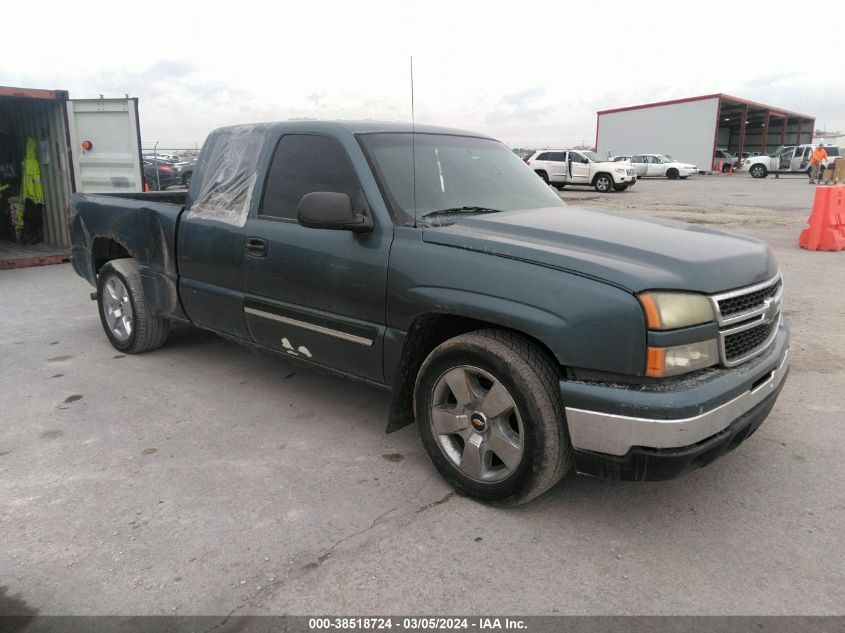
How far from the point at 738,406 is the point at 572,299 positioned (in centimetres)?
84

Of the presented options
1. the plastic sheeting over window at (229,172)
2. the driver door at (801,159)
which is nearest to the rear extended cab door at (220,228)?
the plastic sheeting over window at (229,172)

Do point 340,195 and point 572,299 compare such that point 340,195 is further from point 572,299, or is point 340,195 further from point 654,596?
point 654,596

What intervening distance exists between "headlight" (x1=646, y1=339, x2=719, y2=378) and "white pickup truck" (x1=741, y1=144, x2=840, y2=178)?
41.4 metres

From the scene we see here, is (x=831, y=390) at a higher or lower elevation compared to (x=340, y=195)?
lower

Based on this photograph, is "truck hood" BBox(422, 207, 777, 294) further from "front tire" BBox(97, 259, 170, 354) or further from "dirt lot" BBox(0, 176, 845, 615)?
"front tire" BBox(97, 259, 170, 354)

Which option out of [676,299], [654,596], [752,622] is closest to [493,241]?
[676,299]

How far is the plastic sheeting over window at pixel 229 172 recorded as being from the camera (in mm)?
4008

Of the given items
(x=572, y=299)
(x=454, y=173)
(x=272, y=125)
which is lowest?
(x=572, y=299)

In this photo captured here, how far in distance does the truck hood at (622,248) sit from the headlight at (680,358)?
233 mm

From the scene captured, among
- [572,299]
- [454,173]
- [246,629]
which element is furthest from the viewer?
[454,173]

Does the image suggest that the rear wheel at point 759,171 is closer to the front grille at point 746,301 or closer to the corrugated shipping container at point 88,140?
Result: the corrugated shipping container at point 88,140

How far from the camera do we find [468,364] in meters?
2.86

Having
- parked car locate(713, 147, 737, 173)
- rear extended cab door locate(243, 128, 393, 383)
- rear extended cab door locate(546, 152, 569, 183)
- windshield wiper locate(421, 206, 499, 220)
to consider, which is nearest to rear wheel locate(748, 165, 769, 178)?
parked car locate(713, 147, 737, 173)

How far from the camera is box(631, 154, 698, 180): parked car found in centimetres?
3725
